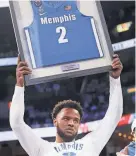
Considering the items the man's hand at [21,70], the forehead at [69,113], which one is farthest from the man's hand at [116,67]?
the man's hand at [21,70]

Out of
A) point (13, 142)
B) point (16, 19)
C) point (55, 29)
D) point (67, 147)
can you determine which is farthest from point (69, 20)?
point (13, 142)

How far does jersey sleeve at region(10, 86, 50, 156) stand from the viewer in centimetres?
136

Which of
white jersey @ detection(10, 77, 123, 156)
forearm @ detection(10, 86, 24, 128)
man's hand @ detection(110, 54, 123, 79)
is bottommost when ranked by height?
white jersey @ detection(10, 77, 123, 156)

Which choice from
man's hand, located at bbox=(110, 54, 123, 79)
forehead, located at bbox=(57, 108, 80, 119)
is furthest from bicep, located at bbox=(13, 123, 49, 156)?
man's hand, located at bbox=(110, 54, 123, 79)

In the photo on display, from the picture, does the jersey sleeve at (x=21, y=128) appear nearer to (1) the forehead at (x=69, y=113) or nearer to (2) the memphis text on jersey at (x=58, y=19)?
(1) the forehead at (x=69, y=113)

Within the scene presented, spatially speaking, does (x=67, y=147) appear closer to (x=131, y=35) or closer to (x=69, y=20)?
(x=69, y=20)

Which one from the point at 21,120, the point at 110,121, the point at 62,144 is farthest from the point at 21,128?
the point at 110,121

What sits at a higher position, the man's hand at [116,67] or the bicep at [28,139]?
the man's hand at [116,67]

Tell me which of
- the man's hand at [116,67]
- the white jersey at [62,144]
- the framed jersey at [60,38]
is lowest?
the white jersey at [62,144]

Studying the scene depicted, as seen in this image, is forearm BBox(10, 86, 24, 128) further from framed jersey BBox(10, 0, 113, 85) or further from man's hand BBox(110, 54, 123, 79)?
man's hand BBox(110, 54, 123, 79)

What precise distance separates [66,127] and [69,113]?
6 centimetres

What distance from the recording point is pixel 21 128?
4.54 feet

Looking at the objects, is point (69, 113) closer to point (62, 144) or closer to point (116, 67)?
point (62, 144)

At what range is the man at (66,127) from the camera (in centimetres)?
136
